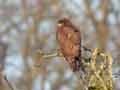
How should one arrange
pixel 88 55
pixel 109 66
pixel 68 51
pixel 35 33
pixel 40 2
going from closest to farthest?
pixel 109 66, pixel 88 55, pixel 68 51, pixel 35 33, pixel 40 2

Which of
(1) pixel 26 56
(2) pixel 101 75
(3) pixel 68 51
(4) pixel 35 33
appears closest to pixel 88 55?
(2) pixel 101 75

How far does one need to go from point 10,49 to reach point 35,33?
0.94 m

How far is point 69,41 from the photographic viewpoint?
217 inches

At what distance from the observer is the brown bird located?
4.95 m

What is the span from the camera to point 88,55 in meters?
3.93

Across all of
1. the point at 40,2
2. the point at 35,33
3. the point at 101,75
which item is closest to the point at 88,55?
the point at 101,75

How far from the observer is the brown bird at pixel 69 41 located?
495 cm

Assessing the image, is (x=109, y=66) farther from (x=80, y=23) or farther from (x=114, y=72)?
(x=80, y=23)

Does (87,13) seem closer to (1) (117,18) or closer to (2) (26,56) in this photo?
(1) (117,18)

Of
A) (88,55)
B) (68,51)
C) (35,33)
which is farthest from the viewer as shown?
(35,33)

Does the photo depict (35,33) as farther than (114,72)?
Yes

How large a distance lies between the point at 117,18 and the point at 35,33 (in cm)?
239

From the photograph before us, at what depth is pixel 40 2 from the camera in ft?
41.8

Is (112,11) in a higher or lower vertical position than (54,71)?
higher
